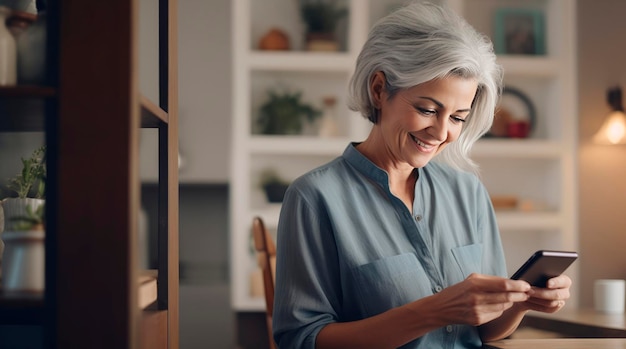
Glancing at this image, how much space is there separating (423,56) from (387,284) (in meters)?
0.52

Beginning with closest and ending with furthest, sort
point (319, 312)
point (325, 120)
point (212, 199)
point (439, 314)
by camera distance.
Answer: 1. point (439, 314)
2. point (319, 312)
3. point (325, 120)
4. point (212, 199)

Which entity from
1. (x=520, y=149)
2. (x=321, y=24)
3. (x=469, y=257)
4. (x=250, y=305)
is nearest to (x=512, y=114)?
(x=520, y=149)

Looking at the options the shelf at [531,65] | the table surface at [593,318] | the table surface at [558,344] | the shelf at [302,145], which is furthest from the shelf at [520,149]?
the table surface at [558,344]

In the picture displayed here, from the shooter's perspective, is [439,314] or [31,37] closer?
[31,37]

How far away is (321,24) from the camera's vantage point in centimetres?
393

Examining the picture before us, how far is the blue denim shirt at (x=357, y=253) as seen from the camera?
1613 mm

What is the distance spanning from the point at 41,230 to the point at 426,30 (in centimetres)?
95

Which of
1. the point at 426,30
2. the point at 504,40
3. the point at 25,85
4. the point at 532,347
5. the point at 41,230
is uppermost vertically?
the point at 504,40

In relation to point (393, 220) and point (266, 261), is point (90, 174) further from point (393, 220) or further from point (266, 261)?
point (266, 261)

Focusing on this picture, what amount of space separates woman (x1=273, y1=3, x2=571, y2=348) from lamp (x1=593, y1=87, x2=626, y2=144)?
2370mm

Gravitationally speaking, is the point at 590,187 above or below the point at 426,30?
below

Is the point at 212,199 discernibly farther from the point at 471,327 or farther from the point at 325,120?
the point at 471,327

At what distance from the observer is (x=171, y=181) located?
60.7 inches

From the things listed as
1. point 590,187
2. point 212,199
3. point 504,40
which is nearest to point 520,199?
point 590,187
